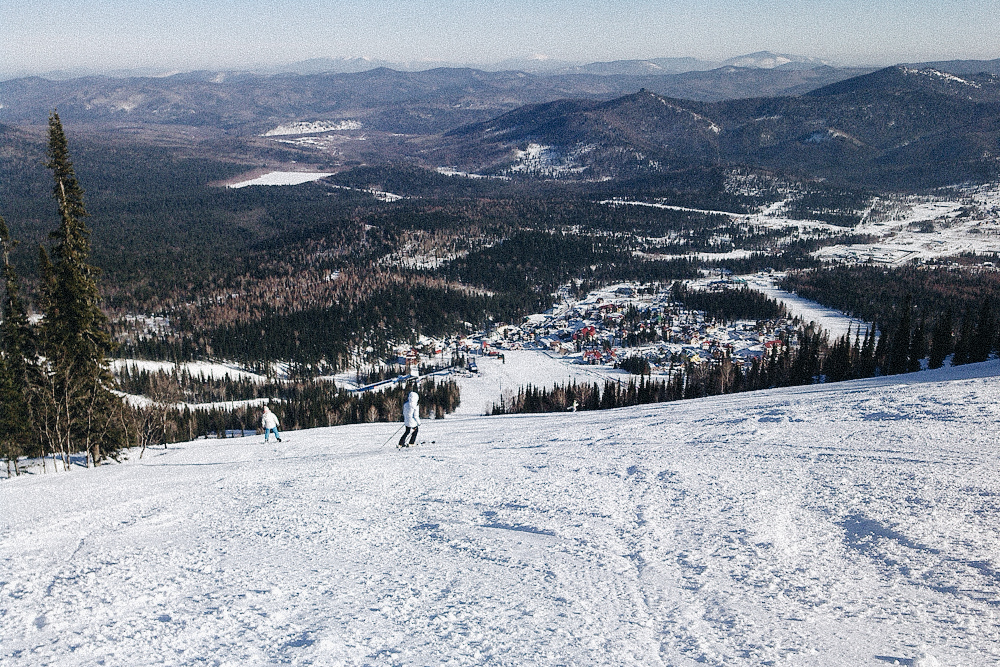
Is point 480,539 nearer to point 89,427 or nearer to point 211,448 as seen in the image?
point 211,448

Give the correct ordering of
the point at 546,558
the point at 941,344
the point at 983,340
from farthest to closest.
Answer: the point at 941,344 → the point at 983,340 → the point at 546,558

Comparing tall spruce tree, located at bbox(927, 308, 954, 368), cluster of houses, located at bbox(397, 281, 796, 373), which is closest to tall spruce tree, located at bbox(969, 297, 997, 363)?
tall spruce tree, located at bbox(927, 308, 954, 368)

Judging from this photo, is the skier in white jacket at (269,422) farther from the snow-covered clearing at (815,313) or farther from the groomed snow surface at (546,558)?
the snow-covered clearing at (815,313)

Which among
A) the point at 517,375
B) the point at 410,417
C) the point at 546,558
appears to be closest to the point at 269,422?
the point at 410,417

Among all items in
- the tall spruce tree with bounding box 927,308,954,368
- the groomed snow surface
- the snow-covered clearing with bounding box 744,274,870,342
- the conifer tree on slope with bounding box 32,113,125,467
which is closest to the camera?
the groomed snow surface

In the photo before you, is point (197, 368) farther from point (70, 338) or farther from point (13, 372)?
point (70, 338)

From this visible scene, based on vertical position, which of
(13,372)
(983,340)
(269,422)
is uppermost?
(13,372)

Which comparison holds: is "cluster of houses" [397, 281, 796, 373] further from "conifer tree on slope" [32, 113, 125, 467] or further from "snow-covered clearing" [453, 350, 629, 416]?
"conifer tree on slope" [32, 113, 125, 467]
